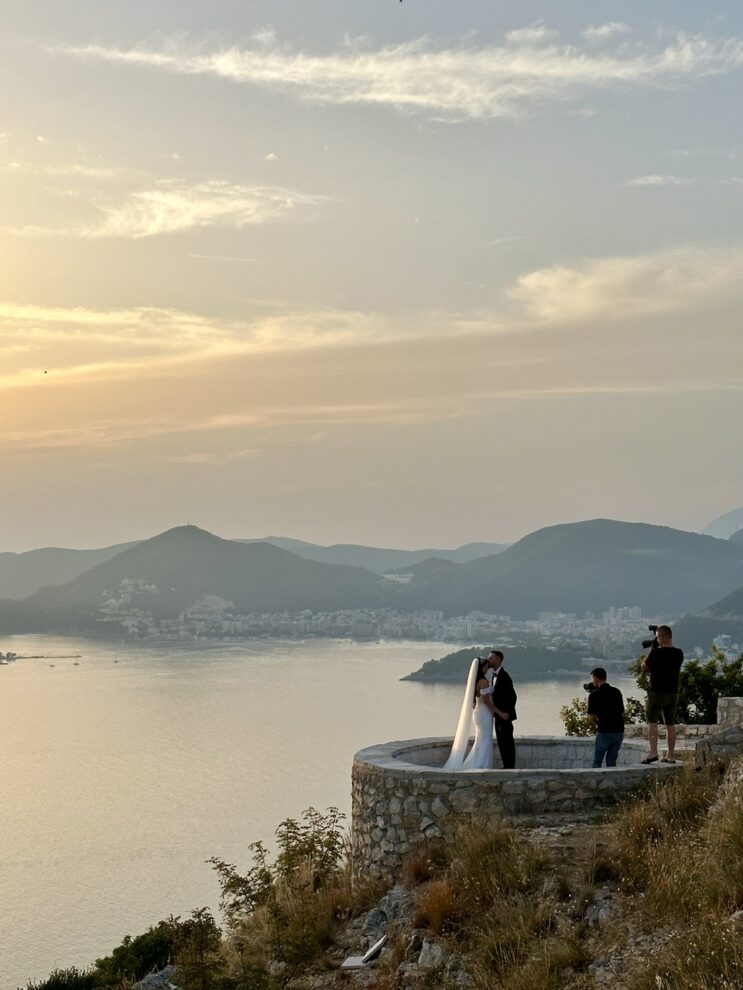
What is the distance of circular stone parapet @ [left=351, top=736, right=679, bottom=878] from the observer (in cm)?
1187

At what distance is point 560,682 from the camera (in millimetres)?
122562

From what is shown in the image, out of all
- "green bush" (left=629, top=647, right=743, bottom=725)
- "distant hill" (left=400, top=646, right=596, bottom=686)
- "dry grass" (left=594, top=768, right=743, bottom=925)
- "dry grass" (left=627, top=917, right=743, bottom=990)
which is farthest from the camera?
"distant hill" (left=400, top=646, right=596, bottom=686)

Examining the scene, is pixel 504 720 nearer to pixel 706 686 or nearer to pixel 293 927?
pixel 293 927

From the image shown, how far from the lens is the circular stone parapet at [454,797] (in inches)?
467

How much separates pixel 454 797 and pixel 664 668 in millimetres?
2885

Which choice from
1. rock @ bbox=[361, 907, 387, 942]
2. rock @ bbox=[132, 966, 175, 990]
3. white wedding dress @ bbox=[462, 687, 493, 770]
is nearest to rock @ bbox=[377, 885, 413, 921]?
rock @ bbox=[361, 907, 387, 942]

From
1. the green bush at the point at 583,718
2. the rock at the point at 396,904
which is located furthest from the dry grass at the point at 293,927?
the green bush at the point at 583,718

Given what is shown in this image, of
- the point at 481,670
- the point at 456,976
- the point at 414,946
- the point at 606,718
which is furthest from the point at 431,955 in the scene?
the point at 481,670

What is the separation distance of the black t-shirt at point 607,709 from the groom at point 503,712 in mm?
1083

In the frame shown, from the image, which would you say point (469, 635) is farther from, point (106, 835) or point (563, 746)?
point (563, 746)

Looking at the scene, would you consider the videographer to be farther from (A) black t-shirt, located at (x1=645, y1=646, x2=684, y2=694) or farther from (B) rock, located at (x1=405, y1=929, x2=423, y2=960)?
(B) rock, located at (x1=405, y1=929, x2=423, y2=960)

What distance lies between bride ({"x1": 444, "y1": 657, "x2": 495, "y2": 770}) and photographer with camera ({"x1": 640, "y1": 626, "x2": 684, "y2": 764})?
1950 millimetres

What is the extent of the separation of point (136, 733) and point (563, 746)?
88.7 meters

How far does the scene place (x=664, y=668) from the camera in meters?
12.9
